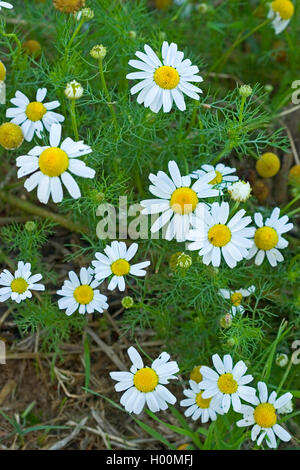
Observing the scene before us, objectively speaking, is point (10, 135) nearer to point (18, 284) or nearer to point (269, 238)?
point (18, 284)

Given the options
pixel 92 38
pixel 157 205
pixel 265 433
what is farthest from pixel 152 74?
pixel 265 433

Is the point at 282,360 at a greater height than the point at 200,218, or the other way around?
the point at 200,218

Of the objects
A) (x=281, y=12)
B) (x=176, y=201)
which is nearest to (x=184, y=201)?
(x=176, y=201)

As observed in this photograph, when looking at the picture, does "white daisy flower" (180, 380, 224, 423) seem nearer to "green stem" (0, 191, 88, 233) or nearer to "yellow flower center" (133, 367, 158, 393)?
"yellow flower center" (133, 367, 158, 393)

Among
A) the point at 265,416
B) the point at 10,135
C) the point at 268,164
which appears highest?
the point at 268,164

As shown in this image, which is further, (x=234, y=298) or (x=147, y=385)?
(x=234, y=298)

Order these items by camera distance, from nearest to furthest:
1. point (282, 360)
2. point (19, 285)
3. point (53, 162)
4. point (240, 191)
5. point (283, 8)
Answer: point (53, 162) < point (240, 191) < point (19, 285) < point (282, 360) < point (283, 8)

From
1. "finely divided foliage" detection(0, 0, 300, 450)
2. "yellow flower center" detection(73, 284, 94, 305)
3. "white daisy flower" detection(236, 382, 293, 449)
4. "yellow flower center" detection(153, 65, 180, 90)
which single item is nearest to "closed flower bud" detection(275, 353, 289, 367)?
"finely divided foliage" detection(0, 0, 300, 450)

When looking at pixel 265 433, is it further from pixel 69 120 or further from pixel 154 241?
pixel 69 120
